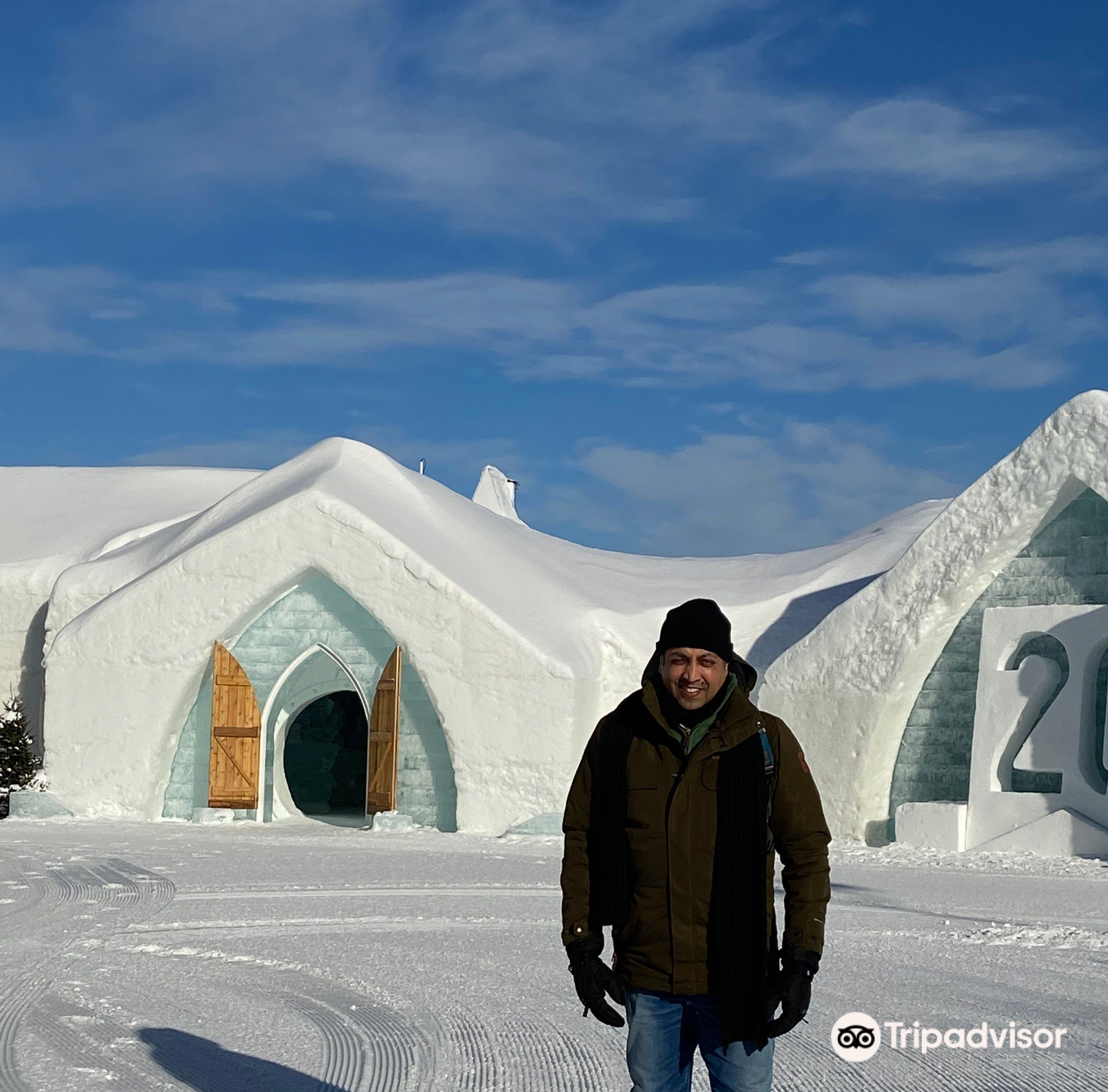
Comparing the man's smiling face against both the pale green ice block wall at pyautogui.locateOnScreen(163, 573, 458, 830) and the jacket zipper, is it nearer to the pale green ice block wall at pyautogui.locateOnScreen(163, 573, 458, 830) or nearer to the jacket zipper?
the jacket zipper

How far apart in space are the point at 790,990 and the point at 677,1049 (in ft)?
1.09

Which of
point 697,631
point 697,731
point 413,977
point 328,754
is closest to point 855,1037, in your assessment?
point 413,977

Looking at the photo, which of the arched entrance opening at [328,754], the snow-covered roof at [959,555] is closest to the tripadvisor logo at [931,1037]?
the snow-covered roof at [959,555]

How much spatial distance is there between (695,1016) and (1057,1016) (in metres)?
3.24

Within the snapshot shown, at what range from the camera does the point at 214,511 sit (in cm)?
1841

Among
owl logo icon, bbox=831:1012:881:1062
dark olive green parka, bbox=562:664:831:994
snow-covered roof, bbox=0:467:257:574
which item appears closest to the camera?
dark olive green parka, bbox=562:664:831:994

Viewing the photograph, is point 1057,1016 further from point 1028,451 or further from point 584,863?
point 1028,451

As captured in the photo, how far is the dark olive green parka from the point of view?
333cm

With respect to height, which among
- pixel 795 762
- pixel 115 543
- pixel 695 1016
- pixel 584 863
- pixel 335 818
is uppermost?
pixel 115 543

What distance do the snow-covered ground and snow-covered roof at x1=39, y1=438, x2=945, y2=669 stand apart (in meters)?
4.96

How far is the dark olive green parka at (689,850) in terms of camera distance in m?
3.33

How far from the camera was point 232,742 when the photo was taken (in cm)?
1652

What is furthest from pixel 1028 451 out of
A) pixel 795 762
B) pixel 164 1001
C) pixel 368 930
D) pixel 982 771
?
pixel 795 762

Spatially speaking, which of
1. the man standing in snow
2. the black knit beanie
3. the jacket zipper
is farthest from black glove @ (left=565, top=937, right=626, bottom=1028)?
the black knit beanie
